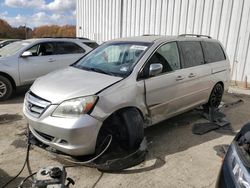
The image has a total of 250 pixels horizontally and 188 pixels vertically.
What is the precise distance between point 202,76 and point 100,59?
2.05 m

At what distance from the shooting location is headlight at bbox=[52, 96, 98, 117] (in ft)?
10.5

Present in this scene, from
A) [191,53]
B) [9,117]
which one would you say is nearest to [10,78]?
[9,117]

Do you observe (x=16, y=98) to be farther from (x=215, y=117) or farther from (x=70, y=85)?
(x=215, y=117)

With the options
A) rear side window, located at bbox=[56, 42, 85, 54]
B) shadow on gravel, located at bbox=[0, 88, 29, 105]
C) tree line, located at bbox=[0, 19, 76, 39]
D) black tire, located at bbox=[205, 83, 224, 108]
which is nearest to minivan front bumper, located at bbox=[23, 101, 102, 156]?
black tire, located at bbox=[205, 83, 224, 108]

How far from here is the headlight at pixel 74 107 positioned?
126 inches

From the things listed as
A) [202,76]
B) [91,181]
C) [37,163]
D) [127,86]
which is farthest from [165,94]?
[37,163]

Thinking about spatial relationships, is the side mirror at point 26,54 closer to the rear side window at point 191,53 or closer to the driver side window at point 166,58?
the driver side window at point 166,58

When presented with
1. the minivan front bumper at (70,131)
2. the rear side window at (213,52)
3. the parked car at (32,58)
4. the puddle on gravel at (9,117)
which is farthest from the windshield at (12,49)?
the rear side window at (213,52)

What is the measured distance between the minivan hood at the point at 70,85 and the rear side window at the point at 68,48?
3626mm

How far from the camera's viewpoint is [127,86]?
3.63 meters

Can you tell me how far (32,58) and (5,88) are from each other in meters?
1.05

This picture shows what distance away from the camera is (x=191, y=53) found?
4926mm

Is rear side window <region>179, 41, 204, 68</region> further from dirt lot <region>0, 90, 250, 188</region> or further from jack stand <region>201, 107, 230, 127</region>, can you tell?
dirt lot <region>0, 90, 250, 188</region>

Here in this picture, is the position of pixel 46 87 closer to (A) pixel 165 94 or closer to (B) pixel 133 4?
(A) pixel 165 94
